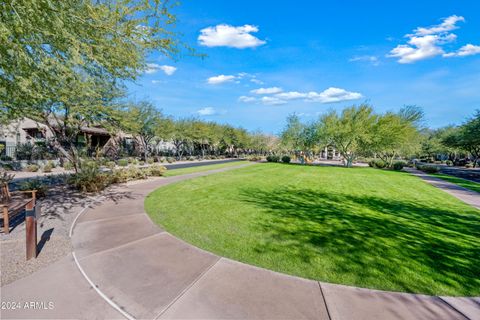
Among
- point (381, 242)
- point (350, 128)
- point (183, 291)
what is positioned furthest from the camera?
point (350, 128)

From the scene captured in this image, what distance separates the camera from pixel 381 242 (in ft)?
15.6

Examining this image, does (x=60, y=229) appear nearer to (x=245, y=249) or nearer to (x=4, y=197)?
(x=4, y=197)

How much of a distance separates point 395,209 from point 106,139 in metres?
41.0

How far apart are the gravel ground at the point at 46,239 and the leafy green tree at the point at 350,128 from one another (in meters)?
28.2

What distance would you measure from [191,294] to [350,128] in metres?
30.4

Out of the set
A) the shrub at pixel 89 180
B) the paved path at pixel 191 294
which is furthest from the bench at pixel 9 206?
the shrub at pixel 89 180

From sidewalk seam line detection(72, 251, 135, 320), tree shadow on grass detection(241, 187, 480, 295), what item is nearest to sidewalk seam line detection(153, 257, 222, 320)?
sidewalk seam line detection(72, 251, 135, 320)

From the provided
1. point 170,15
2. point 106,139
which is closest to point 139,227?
point 170,15

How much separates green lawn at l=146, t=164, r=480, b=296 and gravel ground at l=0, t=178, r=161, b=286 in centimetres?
205

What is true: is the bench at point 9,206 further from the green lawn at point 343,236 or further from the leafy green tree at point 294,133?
the leafy green tree at point 294,133

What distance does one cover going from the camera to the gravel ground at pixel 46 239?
359cm

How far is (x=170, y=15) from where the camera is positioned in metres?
5.17

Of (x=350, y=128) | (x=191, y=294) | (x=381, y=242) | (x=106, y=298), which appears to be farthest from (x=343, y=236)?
(x=350, y=128)

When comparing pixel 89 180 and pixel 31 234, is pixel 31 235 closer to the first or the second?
pixel 31 234
